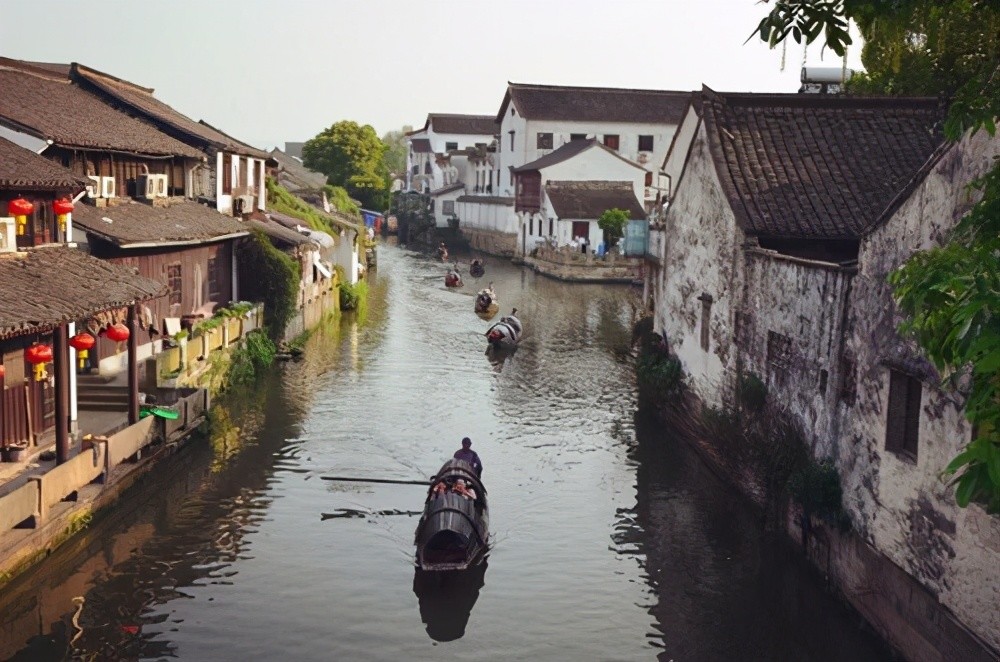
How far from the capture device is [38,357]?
18.9m

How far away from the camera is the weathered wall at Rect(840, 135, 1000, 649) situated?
43.0 feet

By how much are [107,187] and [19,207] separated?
9802mm

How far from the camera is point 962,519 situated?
43.8ft

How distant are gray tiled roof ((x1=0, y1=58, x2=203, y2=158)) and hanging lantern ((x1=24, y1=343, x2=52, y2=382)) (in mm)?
7008

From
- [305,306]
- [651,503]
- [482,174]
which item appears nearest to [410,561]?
[651,503]

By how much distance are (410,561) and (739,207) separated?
1078cm

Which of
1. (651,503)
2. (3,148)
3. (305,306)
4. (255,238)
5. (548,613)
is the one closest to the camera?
(548,613)

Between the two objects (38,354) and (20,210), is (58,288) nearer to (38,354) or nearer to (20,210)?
(38,354)

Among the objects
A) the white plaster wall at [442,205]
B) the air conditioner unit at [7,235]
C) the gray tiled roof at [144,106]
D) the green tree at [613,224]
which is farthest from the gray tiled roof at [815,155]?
the white plaster wall at [442,205]

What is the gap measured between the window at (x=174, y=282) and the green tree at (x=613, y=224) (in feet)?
124

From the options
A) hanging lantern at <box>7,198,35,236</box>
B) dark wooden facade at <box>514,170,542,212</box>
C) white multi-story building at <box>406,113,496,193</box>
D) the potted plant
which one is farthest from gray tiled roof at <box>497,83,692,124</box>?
the potted plant

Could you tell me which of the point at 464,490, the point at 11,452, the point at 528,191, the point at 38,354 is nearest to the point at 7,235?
the point at 38,354

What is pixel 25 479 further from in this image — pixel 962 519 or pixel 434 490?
pixel 962 519

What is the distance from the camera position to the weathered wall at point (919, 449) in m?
13.1
